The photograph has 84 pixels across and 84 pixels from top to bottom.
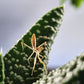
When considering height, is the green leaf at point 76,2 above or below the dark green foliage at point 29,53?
above

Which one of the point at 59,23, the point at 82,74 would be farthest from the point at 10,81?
the point at 82,74

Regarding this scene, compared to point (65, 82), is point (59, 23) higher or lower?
higher

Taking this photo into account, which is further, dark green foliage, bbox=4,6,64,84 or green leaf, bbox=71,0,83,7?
green leaf, bbox=71,0,83,7

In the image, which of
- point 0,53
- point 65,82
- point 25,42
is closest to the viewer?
point 65,82

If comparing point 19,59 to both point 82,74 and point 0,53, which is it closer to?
point 0,53

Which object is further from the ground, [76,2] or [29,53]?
[76,2]

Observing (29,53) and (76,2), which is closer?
(29,53)

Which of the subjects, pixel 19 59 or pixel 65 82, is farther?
pixel 19 59

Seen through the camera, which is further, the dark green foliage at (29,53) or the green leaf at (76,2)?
the green leaf at (76,2)
